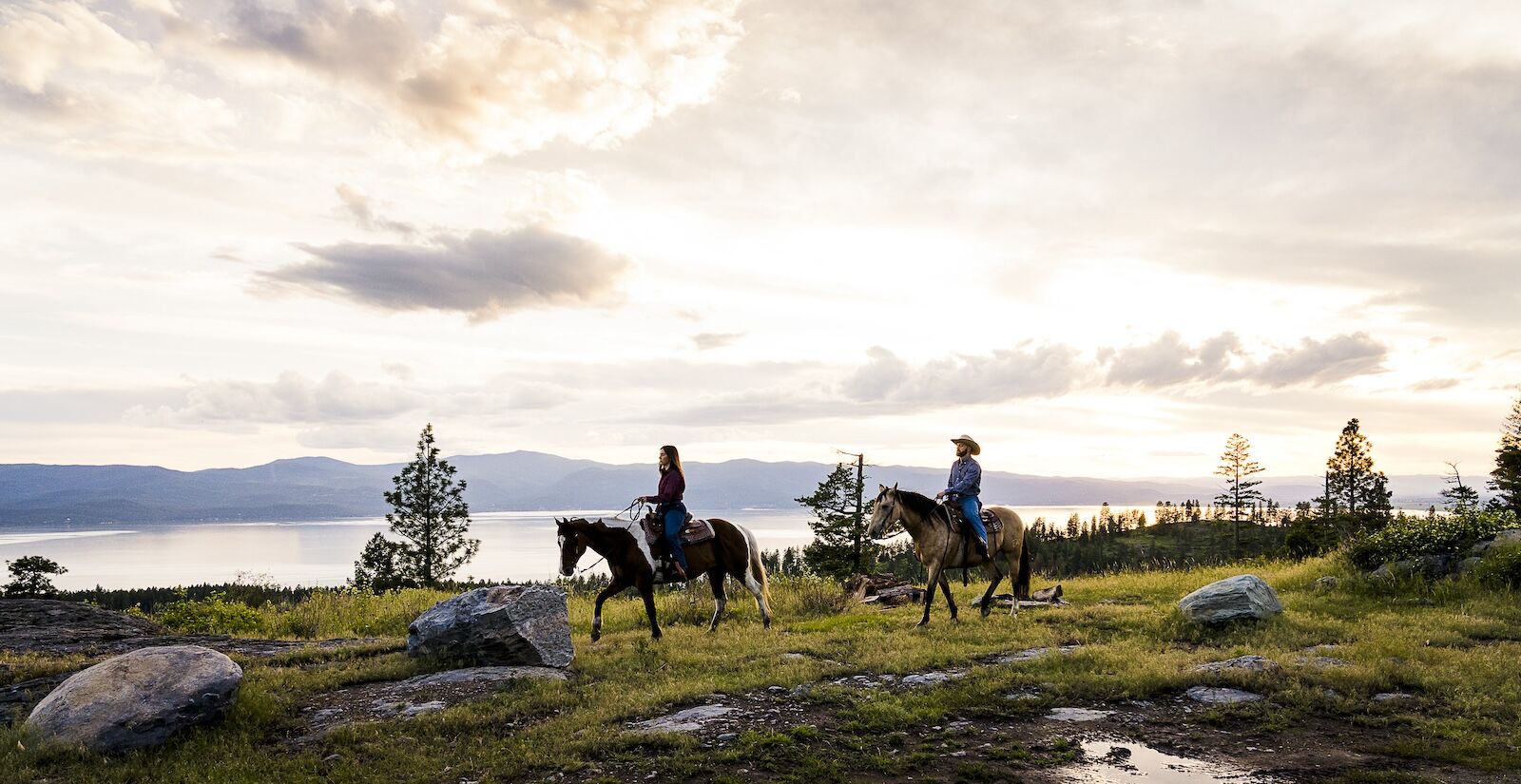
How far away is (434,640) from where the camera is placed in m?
10.9

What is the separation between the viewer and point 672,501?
1373cm

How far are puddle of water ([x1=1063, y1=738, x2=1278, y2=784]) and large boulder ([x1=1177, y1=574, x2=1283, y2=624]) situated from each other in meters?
6.10

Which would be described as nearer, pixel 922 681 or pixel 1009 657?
pixel 922 681

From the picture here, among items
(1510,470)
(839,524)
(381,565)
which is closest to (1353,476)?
(1510,470)

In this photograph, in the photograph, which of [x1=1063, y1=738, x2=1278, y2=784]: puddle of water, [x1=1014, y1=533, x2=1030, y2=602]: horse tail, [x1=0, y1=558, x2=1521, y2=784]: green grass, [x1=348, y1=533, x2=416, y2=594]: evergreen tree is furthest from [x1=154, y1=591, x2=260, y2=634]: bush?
[x1=348, y1=533, x2=416, y2=594]: evergreen tree

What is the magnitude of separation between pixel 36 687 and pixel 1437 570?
23.3m

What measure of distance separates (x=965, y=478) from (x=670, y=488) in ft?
17.6

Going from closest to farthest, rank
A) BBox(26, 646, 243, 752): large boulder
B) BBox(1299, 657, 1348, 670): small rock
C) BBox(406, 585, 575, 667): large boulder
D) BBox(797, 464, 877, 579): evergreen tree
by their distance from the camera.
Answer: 1. BBox(26, 646, 243, 752): large boulder
2. BBox(1299, 657, 1348, 670): small rock
3. BBox(406, 585, 575, 667): large boulder
4. BBox(797, 464, 877, 579): evergreen tree

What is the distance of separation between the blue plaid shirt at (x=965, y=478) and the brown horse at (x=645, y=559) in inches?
154

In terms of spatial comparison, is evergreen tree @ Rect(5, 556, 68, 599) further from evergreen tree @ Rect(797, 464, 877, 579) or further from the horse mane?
evergreen tree @ Rect(797, 464, 877, 579)

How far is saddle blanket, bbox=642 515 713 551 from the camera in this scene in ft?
45.2

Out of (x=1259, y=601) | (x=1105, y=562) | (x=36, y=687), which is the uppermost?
(x=1259, y=601)

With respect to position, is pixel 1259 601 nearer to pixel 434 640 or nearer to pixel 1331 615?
pixel 1331 615

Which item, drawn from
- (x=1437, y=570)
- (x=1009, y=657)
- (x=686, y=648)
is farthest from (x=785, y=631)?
(x=1437, y=570)
